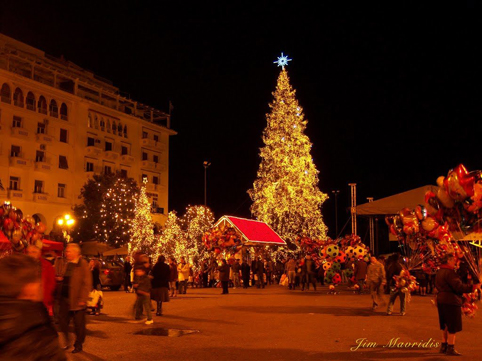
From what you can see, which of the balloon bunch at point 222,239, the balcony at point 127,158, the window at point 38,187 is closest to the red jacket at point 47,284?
the balloon bunch at point 222,239

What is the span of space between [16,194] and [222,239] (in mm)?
22958

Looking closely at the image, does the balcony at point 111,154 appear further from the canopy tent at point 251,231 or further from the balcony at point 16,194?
the canopy tent at point 251,231

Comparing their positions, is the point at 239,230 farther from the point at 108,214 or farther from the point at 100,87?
the point at 100,87

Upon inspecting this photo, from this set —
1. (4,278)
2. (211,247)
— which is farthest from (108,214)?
(4,278)

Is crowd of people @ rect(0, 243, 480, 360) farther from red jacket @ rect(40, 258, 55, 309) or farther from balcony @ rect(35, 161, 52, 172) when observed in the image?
balcony @ rect(35, 161, 52, 172)

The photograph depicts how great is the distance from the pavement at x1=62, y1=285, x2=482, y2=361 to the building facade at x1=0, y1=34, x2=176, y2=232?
31.1 meters

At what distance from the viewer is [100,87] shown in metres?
53.9

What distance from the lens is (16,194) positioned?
43.2m

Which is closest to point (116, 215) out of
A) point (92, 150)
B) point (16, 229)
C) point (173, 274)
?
point (92, 150)

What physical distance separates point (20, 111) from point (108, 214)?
1107 centimetres

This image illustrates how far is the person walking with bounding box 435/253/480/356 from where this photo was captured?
908 centimetres

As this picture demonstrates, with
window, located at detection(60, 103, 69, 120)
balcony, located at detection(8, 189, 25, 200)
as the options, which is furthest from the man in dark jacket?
window, located at detection(60, 103, 69, 120)

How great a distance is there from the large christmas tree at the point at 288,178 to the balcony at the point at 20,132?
792 inches

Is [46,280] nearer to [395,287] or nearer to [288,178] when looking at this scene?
[395,287]
